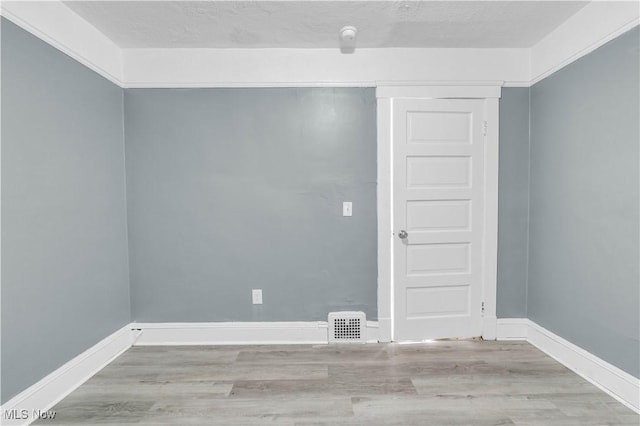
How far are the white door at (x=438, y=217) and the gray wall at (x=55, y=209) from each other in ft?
7.63

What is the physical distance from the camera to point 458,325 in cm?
275

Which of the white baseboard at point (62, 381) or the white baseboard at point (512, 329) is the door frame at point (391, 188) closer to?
the white baseboard at point (512, 329)

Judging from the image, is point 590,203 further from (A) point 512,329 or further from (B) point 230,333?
(B) point 230,333

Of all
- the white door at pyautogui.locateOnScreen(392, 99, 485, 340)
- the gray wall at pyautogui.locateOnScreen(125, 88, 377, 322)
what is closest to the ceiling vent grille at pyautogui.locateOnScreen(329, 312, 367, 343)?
the gray wall at pyautogui.locateOnScreen(125, 88, 377, 322)

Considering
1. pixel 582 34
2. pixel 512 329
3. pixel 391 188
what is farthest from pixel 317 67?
pixel 512 329

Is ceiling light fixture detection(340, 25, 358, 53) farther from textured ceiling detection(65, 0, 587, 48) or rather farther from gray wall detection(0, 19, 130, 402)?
gray wall detection(0, 19, 130, 402)

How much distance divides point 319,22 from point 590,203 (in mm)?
2253

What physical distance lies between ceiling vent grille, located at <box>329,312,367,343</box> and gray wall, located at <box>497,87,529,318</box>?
1.24m

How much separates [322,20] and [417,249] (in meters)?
1.95

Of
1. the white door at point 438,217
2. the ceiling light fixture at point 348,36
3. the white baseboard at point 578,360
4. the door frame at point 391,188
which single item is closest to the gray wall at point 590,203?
the white baseboard at point 578,360

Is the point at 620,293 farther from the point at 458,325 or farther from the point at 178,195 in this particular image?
the point at 178,195

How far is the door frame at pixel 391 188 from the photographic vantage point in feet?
8.69

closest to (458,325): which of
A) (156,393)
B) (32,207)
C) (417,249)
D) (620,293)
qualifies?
(417,249)

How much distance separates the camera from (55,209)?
195 cm
